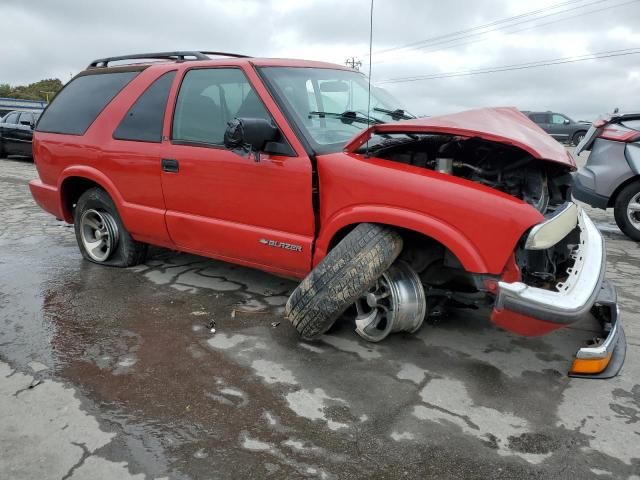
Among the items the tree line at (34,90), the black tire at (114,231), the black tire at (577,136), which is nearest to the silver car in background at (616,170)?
the black tire at (114,231)

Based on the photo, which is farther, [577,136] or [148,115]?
[577,136]

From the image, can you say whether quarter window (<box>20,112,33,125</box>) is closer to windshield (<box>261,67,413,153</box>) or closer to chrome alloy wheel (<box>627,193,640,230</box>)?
windshield (<box>261,67,413,153</box>)

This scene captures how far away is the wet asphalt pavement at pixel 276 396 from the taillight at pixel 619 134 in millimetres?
2991

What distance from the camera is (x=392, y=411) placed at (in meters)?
2.66

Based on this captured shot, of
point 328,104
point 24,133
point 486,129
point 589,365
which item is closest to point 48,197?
point 328,104

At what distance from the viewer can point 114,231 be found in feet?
16.0

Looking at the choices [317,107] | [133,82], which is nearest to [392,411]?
[317,107]

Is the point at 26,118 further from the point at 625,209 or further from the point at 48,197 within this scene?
the point at 625,209

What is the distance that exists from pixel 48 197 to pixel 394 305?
3778 millimetres

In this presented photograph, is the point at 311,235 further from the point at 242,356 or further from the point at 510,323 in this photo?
the point at 510,323

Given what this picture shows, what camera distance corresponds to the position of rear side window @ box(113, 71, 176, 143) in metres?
4.24

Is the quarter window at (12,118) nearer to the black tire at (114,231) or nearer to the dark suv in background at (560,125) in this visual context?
the black tire at (114,231)

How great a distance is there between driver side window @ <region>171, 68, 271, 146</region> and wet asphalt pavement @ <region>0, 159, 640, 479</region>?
1274 mm

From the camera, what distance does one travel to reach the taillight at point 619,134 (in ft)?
21.1
